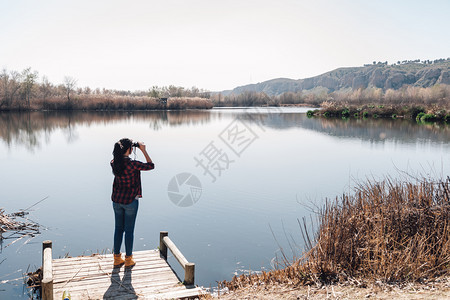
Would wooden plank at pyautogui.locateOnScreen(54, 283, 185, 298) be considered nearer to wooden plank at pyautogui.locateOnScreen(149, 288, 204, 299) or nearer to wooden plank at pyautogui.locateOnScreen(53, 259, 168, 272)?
wooden plank at pyautogui.locateOnScreen(149, 288, 204, 299)

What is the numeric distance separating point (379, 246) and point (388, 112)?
40.9 meters

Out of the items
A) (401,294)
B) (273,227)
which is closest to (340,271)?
(401,294)

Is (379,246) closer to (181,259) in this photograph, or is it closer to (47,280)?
(181,259)

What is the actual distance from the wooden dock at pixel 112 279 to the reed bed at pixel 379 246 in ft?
2.73

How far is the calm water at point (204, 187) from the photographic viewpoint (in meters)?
6.93

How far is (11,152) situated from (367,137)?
2049 cm

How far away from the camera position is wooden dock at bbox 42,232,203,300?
14.5 ft

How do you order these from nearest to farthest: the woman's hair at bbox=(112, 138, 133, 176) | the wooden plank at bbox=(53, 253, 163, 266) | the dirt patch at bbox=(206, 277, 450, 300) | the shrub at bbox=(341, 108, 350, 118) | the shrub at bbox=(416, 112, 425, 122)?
the dirt patch at bbox=(206, 277, 450, 300) → the woman's hair at bbox=(112, 138, 133, 176) → the wooden plank at bbox=(53, 253, 163, 266) → the shrub at bbox=(416, 112, 425, 122) → the shrub at bbox=(341, 108, 350, 118)

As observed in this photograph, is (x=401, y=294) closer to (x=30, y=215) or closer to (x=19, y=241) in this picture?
(x=19, y=241)

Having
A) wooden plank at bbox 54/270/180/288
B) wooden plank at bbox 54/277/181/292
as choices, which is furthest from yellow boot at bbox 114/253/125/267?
wooden plank at bbox 54/277/181/292

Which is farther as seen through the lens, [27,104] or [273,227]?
[27,104]

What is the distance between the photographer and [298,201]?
991cm

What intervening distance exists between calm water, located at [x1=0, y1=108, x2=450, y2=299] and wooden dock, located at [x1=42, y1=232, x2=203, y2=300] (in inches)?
33.6

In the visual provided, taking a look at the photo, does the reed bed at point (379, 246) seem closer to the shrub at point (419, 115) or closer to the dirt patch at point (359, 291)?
the dirt patch at point (359, 291)
